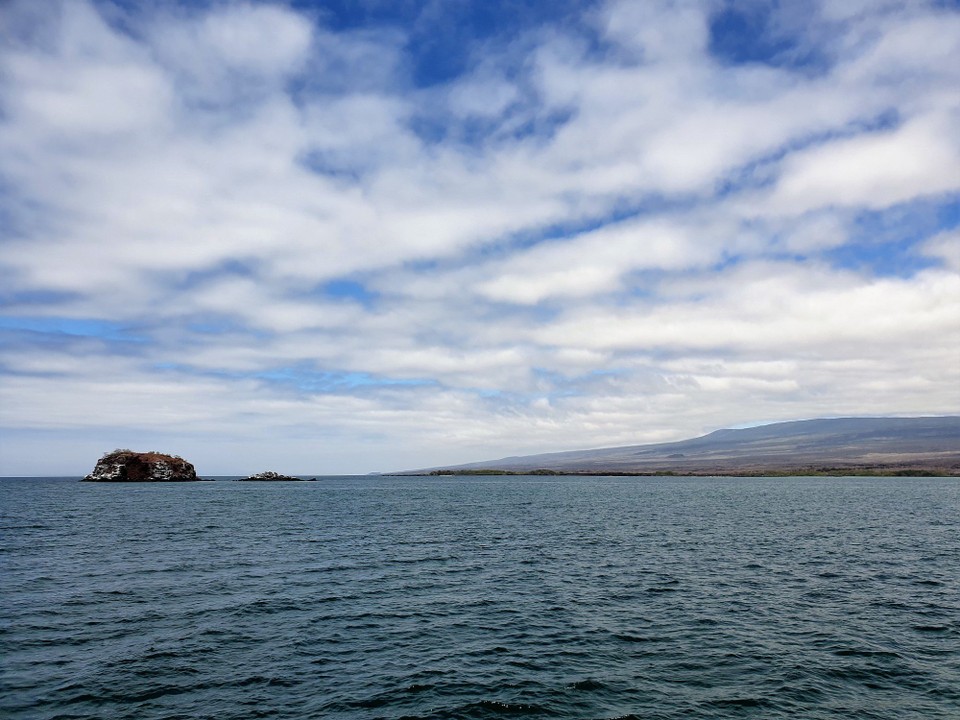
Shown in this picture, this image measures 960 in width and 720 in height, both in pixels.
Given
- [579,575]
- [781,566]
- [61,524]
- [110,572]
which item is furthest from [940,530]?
[61,524]

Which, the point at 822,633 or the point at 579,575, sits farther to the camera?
the point at 579,575

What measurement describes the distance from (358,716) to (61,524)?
94994 millimetres

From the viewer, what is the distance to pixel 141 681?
2838cm

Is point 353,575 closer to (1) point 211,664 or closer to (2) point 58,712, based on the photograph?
(1) point 211,664

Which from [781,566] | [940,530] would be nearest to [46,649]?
[781,566]

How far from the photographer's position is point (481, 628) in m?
36.8

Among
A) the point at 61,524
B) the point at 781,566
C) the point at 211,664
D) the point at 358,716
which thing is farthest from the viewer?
the point at 61,524

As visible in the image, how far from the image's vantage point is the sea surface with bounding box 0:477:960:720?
85.9 feet

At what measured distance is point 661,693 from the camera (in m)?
26.7

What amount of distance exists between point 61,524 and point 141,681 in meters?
84.9

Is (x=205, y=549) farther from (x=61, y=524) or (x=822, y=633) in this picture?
(x=822, y=633)

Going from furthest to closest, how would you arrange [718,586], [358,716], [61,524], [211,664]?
[61,524] → [718,586] → [211,664] → [358,716]

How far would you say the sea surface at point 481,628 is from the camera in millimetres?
26172

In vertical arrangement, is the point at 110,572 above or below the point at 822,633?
above
